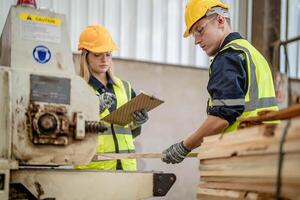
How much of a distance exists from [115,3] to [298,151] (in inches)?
113

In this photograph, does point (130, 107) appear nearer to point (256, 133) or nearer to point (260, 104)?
point (260, 104)

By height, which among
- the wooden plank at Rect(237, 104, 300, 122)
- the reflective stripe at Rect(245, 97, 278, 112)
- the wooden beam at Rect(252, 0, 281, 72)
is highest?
the wooden beam at Rect(252, 0, 281, 72)

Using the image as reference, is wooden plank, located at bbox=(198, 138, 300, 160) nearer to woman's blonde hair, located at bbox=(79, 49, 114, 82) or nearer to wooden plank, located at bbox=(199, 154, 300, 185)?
wooden plank, located at bbox=(199, 154, 300, 185)

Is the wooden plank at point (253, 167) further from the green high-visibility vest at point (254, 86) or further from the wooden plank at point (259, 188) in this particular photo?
the green high-visibility vest at point (254, 86)

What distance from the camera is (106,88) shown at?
9.05 ft

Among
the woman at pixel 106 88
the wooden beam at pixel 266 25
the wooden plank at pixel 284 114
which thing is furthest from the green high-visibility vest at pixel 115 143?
the wooden beam at pixel 266 25

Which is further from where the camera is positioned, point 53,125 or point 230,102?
point 230,102

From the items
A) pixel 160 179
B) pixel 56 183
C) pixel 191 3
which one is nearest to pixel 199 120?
pixel 191 3

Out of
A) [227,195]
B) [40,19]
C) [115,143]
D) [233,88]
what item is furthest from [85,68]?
[227,195]

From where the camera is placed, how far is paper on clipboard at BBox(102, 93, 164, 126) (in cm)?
222

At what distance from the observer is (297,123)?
1.05m

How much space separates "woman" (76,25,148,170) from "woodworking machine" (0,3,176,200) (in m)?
0.86

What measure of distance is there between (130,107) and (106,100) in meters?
0.37

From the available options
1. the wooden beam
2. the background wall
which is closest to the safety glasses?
the background wall
